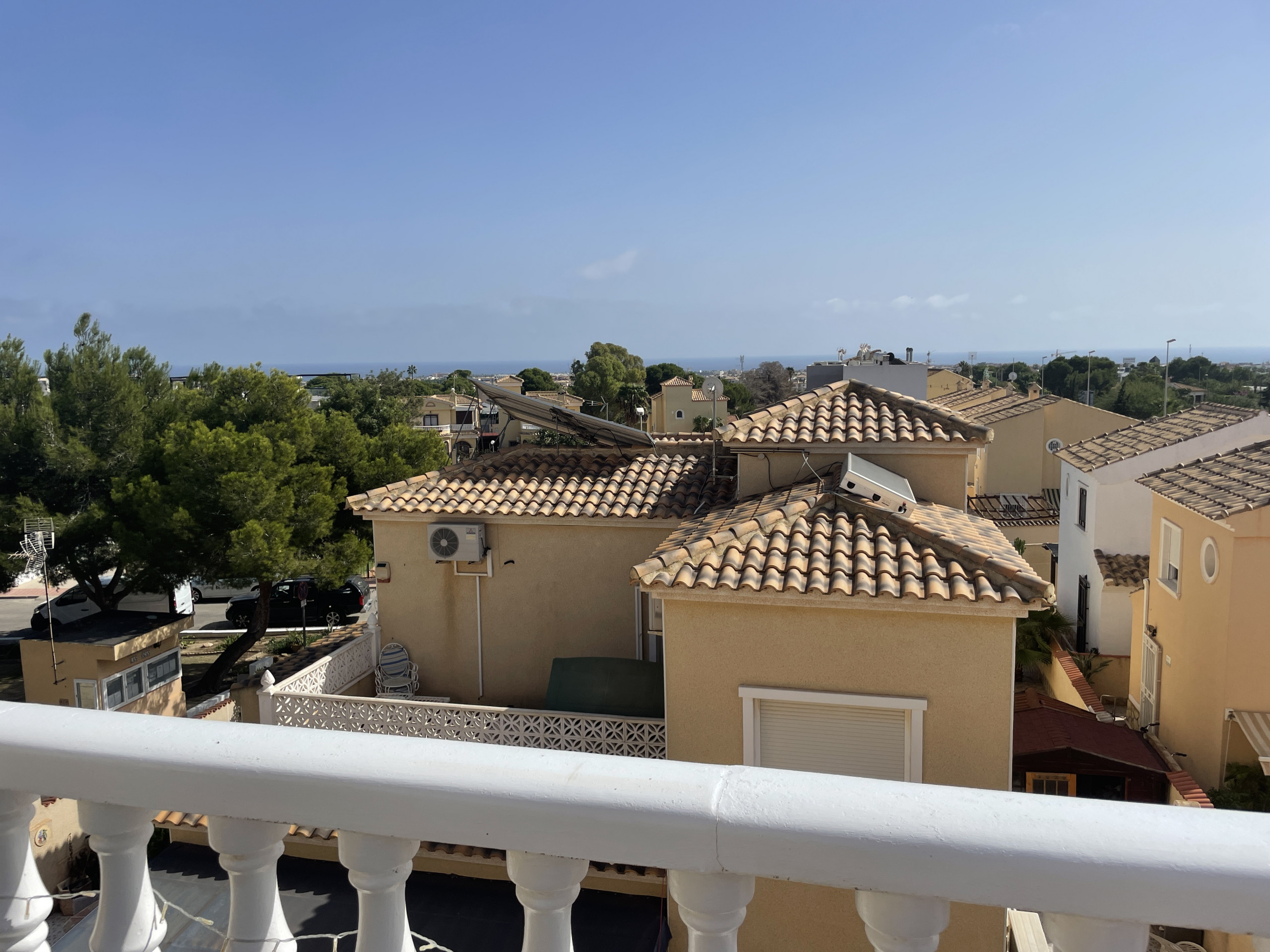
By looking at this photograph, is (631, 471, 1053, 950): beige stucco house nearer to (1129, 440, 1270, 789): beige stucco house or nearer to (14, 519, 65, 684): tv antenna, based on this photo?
(1129, 440, 1270, 789): beige stucco house

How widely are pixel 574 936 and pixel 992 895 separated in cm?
814

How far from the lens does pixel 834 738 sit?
7.62m

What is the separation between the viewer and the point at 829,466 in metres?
10.2

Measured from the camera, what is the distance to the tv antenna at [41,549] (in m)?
16.4

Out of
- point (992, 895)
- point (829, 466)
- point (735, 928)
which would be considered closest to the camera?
point (992, 895)

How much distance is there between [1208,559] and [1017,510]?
16748 millimetres

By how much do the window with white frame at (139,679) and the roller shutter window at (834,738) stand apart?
14.3 m

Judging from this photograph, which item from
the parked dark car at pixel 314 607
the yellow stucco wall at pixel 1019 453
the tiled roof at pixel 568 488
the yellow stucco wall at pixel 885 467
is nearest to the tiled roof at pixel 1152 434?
the yellow stucco wall at pixel 1019 453

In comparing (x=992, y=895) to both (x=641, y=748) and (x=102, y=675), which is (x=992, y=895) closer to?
(x=641, y=748)

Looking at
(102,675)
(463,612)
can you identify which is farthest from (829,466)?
(102,675)

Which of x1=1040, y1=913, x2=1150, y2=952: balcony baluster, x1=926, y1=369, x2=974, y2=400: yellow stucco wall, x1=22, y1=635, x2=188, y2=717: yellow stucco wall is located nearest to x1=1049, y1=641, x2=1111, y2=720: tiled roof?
x1=1040, y1=913, x2=1150, y2=952: balcony baluster

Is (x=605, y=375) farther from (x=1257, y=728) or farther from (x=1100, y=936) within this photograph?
(x=1100, y=936)

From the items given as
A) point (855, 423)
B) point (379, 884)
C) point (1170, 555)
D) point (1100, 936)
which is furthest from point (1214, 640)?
point (379, 884)

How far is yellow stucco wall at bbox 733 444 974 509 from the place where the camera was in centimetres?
1010
